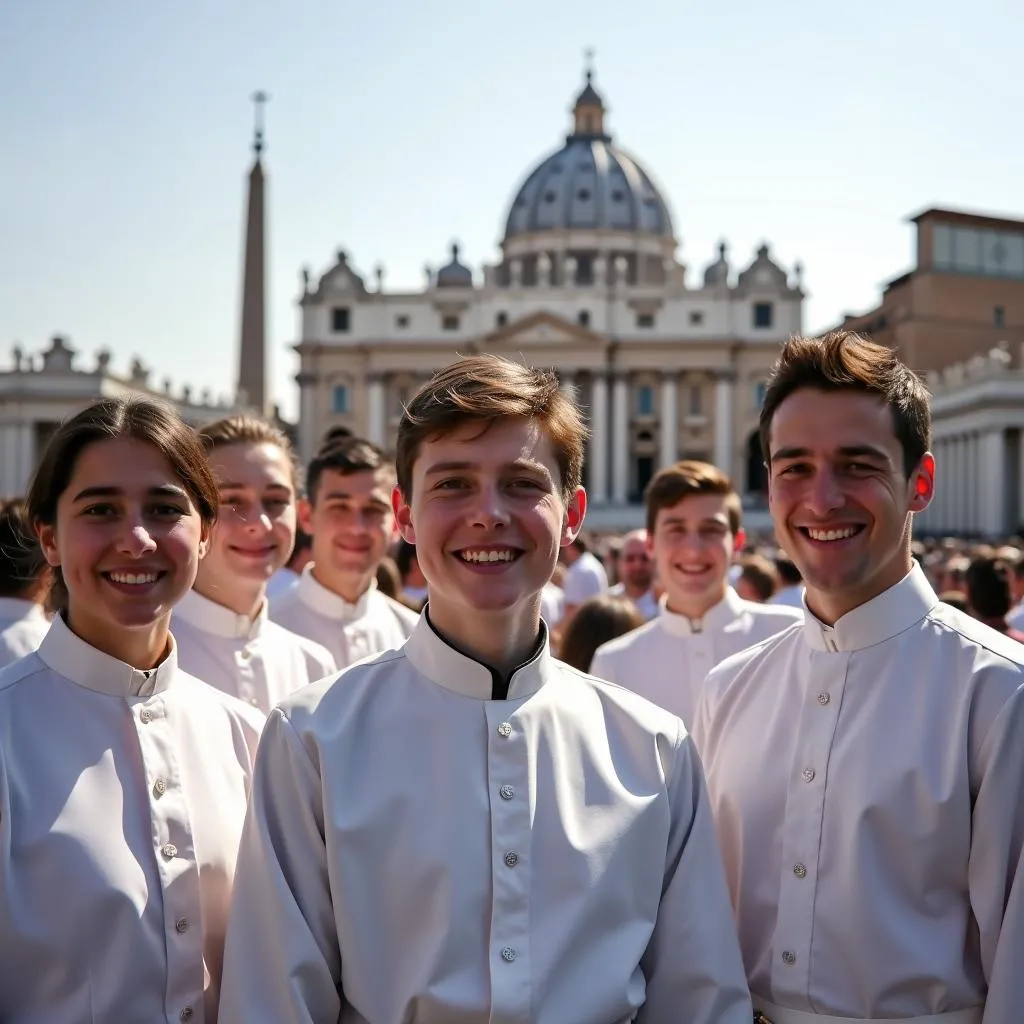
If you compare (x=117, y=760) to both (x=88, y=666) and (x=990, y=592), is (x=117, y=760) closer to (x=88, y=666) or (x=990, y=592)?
(x=88, y=666)

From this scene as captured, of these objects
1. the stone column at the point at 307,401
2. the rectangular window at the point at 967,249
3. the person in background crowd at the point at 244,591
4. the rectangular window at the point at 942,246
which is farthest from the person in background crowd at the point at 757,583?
the stone column at the point at 307,401

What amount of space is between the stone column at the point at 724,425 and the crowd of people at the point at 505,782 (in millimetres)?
56872

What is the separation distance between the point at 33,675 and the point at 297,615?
9.18 ft

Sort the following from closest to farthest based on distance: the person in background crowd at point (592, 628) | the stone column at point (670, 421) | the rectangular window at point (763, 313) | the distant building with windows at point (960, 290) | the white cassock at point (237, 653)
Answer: the white cassock at point (237, 653), the person in background crowd at point (592, 628), the distant building with windows at point (960, 290), the stone column at point (670, 421), the rectangular window at point (763, 313)

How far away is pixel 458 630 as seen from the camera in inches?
105

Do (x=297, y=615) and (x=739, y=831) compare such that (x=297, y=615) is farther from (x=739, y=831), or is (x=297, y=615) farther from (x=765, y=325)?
(x=765, y=325)

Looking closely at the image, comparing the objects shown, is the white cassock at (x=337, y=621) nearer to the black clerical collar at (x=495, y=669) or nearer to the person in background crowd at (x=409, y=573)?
the black clerical collar at (x=495, y=669)

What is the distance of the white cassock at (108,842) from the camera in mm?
2521

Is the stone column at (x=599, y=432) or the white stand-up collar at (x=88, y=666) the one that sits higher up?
the stone column at (x=599, y=432)

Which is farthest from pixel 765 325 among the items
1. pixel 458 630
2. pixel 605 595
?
pixel 458 630

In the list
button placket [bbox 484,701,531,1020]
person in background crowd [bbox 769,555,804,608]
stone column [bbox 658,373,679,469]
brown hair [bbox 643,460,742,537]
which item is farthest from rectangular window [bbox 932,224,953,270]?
button placket [bbox 484,701,531,1020]

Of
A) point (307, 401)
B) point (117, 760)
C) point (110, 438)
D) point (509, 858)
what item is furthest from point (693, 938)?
point (307, 401)

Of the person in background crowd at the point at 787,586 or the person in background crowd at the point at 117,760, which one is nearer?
the person in background crowd at the point at 117,760

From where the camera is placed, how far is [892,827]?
2.76 meters
